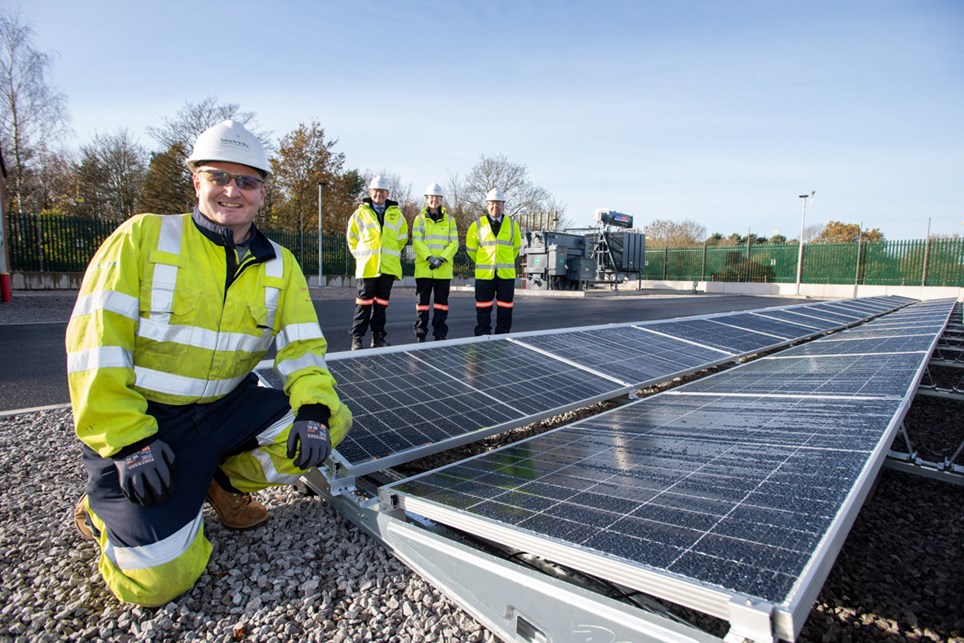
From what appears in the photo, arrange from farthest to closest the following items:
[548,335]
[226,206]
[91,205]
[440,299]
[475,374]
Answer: [91,205]
[440,299]
[548,335]
[475,374]
[226,206]

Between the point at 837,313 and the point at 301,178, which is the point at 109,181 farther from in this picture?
the point at 837,313

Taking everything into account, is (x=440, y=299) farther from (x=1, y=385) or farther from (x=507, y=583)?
(x=507, y=583)

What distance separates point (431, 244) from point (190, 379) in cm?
507

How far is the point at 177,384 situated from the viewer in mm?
2186

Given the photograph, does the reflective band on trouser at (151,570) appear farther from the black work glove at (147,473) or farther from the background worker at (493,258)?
the background worker at (493,258)

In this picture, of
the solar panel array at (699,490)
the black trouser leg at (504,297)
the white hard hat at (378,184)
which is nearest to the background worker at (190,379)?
the solar panel array at (699,490)

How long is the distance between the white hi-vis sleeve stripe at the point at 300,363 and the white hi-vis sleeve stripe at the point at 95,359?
0.66 meters

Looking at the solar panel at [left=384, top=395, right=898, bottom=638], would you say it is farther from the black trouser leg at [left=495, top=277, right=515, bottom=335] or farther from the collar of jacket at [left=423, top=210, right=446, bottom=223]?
the collar of jacket at [left=423, top=210, right=446, bottom=223]

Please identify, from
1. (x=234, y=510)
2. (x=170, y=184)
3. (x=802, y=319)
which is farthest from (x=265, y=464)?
(x=170, y=184)

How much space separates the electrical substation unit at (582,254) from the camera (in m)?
22.0

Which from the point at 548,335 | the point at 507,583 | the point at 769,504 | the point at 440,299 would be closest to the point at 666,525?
the point at 769,504

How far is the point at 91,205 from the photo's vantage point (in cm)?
2833

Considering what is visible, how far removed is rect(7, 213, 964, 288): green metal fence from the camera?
17203mm

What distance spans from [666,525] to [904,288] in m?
31.6
